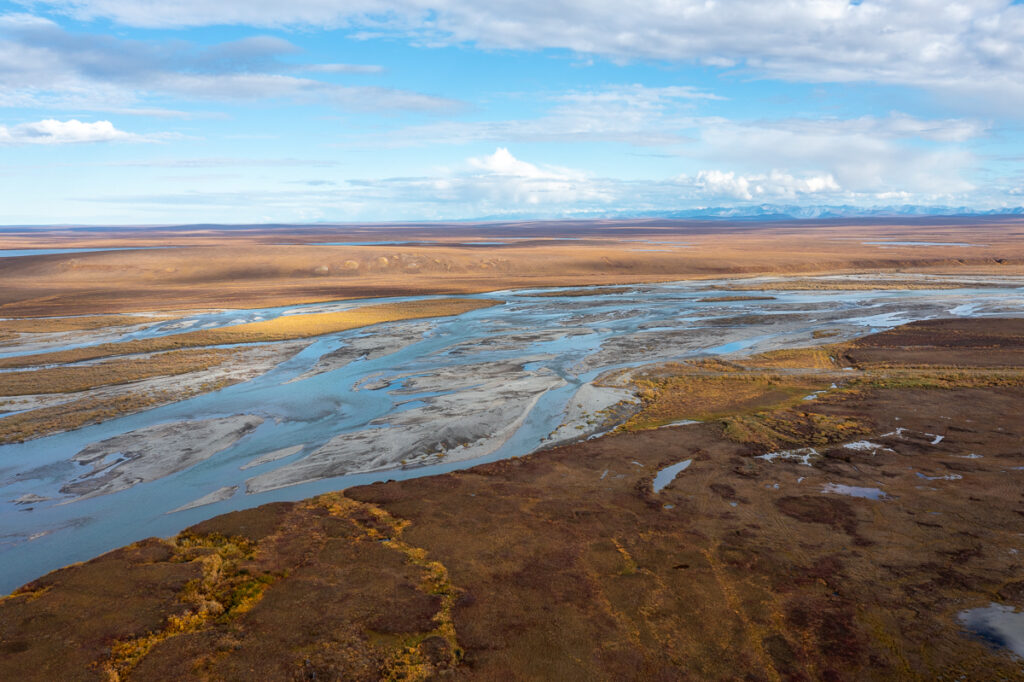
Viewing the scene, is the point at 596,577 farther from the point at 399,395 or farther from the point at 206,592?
the point at 399,395

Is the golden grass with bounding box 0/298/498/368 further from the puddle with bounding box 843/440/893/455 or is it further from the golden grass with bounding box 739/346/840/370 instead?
the puddle with bounding box 843/440/893/455

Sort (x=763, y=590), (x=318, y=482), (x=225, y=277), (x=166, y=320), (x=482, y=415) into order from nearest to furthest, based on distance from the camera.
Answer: (x=763, y=590)
(x=318, y=482)
(x=482, y=415)
(x=166, y=320)
(x=225, y=277)

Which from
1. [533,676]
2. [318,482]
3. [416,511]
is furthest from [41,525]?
[533,676]

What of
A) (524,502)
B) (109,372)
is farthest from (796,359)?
(109,372)

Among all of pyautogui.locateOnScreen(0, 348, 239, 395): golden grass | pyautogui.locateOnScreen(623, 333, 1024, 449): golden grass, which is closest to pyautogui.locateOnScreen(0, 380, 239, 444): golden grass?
pyautogui.locateOnScreen(0, 348, 239, 395): golden grass

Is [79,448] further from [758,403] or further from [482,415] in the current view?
[758,403]

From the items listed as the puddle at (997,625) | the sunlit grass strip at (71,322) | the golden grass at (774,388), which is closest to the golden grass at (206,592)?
the puddle at (997,625)
